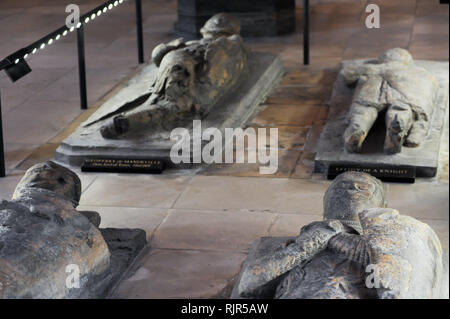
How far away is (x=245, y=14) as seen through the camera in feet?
33.9

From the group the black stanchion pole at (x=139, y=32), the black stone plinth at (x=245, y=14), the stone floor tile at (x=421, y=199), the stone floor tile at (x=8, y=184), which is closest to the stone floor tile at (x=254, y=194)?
the stone floor tile at (x=421, y=199)

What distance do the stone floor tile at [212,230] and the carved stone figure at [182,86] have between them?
4.25 feet

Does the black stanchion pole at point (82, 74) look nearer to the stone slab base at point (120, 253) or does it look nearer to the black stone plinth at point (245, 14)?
the black stone plinth at point (245, 14)

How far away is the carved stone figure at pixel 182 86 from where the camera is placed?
6.68 m

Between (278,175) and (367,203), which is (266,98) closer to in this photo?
(278,175)

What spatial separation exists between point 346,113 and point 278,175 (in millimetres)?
1157

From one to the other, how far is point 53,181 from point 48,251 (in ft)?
2.89

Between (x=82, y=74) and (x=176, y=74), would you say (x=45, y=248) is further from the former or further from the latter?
(x=82, y=74)

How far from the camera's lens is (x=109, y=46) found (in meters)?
10.2

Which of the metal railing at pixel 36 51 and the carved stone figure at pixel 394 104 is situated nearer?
the metal railing at pixel 36 51

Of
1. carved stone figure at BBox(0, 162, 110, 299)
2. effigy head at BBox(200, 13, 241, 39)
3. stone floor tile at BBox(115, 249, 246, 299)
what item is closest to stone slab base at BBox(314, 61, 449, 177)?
effigy head at BBox(200, 13, 241, 39)

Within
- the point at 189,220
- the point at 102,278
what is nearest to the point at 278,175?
the point at 189,220

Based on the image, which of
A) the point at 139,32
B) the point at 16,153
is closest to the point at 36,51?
the point at 16,153

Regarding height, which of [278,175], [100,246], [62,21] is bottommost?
[278,175]
